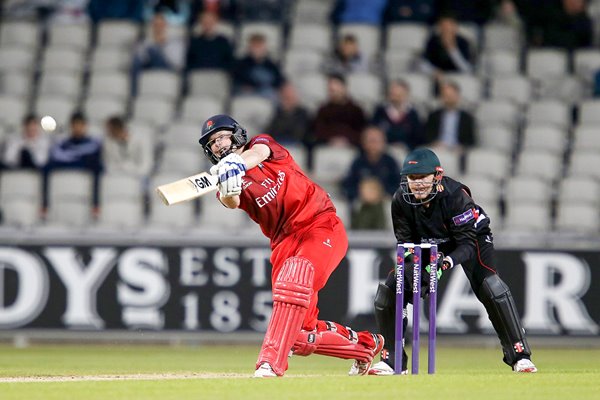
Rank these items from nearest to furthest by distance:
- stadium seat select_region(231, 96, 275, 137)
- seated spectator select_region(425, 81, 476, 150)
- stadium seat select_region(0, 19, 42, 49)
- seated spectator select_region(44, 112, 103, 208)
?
seated spectator select_region(44, 112, 103, 208) < seated spectator select_region(425, 81, 476, 150) < stadium seat select_region(231, 96, 275, 137) < stadium seat select_region(0, 19, 42, 49)

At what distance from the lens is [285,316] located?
9305 mm

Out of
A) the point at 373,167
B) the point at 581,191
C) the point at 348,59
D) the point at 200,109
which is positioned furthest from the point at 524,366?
the point at 348,59

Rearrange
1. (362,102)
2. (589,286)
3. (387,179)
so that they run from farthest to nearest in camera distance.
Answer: (362,102) → (387,179) → (589,286)

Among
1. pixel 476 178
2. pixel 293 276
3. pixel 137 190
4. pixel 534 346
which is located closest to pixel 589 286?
pixel 534 346

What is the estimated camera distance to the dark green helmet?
9.78m

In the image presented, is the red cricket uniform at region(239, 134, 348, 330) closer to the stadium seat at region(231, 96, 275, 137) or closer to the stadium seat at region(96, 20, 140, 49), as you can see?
the stadium seat at region(231, 96, 275, 137)

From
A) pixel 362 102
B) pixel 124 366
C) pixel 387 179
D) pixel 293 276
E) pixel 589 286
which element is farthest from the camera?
pixel 362 102

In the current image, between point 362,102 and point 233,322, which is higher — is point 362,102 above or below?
above

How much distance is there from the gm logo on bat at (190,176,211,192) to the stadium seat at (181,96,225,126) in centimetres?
805

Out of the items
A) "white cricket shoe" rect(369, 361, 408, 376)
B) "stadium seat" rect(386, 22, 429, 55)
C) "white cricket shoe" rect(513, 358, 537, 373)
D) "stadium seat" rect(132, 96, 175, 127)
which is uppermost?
"stadium seat" rect(386, 22, 429, 55)

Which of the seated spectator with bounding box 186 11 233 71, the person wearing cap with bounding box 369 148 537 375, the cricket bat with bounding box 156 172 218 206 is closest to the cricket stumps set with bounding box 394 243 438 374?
the person wearing cap with bounding box 369 148 537 375

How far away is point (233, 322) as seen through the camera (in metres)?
14.9

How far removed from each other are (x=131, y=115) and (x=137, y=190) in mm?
1829

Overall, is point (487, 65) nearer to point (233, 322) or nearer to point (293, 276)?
point (233, 322)
